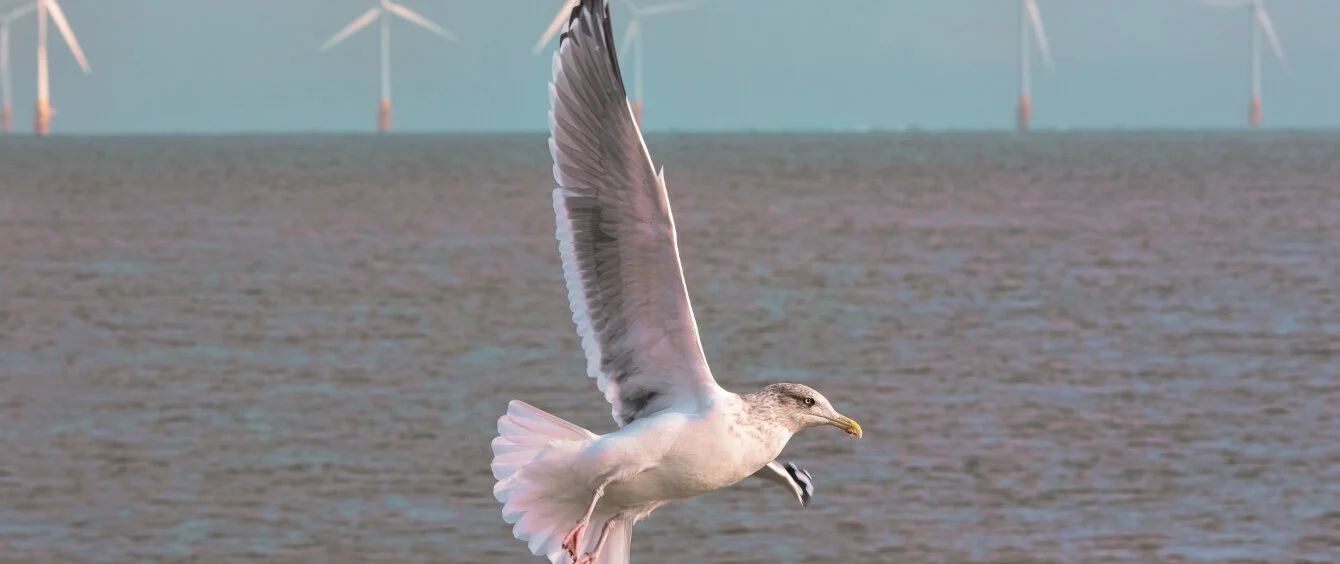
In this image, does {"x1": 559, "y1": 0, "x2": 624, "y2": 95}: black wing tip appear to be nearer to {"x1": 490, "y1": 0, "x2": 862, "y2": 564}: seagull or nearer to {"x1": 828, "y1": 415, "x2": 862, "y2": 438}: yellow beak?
{"x1": 490, "y1": 0, "x2": 862, "y2": 564}: seagull

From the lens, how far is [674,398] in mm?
10477

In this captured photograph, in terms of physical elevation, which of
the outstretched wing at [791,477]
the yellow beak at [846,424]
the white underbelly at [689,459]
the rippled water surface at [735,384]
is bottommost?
the rippled water surface at [735,384]

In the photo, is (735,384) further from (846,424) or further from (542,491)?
(542,491)

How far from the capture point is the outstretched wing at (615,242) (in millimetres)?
10219

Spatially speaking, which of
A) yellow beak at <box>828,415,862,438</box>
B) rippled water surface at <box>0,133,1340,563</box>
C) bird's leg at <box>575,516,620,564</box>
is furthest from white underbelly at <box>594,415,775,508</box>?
rippled water surface at <box>0,133,1340,563</box>

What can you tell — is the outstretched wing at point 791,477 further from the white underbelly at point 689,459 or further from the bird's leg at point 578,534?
the bird's leg at point 578,534

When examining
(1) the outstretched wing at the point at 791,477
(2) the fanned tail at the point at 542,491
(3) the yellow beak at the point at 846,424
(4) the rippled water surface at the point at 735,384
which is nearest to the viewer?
(2) the fanned tail at the point at 542,491

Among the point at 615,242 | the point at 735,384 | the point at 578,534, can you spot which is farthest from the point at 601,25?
the point at 735,384

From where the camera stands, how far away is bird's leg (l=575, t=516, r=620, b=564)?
9969 millimetres

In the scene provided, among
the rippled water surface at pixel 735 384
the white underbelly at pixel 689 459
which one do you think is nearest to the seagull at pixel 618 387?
the white underbelly at pixel 689 459

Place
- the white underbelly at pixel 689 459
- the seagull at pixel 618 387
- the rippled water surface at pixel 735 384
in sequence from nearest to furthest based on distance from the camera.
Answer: the white underbelly at pixel 689 459, the seagull at pixel 618 387, the rippled water surface at pixel 735 384

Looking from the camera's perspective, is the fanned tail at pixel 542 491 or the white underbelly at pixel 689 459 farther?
the fanned tail at pixel 542 491

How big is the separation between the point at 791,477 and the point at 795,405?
0.69 meters

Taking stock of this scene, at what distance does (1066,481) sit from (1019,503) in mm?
1215
